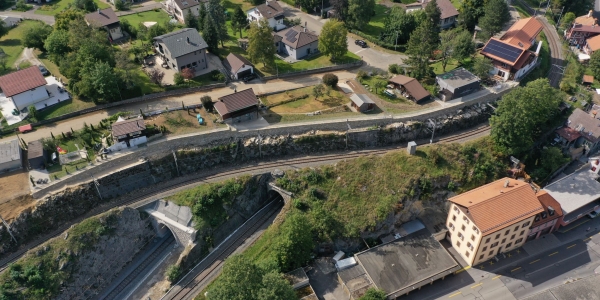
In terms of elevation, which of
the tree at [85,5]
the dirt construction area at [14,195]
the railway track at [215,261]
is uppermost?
the tree at [85,5]

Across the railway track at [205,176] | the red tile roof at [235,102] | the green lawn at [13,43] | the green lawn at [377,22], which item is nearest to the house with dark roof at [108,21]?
the green lawn at [13,43]

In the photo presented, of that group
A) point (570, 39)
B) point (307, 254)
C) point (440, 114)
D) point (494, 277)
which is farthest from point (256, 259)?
point (570, 39)

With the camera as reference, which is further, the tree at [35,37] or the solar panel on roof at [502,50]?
the tree at [35,37]

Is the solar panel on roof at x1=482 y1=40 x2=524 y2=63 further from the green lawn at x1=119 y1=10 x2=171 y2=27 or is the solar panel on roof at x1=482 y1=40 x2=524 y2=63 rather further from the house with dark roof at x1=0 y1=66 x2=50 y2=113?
the house with dark roof at x1=0 y1=66 x2=50 y2=113

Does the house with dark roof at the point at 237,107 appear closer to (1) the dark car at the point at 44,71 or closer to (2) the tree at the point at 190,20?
(2) the tree at the point at 190,20

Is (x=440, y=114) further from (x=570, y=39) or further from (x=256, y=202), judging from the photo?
(x=570, y=39)

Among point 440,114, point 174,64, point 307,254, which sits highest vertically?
point 174,64

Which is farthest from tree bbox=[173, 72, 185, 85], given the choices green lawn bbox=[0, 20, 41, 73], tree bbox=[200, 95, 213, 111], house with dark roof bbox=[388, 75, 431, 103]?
house with dark roof bbox=[388, 75, 431, 103]
